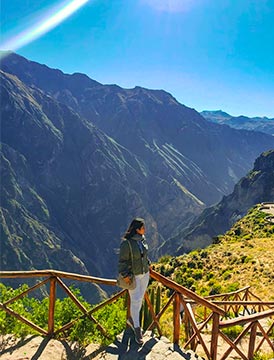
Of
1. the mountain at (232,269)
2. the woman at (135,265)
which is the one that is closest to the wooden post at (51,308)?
the woman at (135,265)

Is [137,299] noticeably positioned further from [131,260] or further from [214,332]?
[214,332]

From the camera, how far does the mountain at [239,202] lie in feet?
339

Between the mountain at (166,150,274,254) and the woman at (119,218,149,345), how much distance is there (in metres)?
94.4

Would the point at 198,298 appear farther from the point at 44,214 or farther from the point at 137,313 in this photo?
the point at 44,214

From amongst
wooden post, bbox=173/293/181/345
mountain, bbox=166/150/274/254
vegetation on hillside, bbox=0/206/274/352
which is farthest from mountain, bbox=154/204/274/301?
mountain, bbox=166/150/274/254

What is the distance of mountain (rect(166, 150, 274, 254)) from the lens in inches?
4065

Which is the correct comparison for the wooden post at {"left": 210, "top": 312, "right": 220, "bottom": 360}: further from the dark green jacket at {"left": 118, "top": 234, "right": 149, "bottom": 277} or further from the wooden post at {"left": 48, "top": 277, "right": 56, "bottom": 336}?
the wooden post at {"left": 48, "top": 277, "right": 56, "bottom": 336}

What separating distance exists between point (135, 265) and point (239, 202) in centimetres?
11568

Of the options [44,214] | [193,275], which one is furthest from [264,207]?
[44,214]

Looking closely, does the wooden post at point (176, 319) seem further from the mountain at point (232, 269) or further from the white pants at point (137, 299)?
the mountain at point (232, 269)

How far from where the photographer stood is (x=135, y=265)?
6328 millimetres

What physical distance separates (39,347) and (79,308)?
1.02 m

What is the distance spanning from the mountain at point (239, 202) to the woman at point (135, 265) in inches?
3718

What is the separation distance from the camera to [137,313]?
642 centimetres
